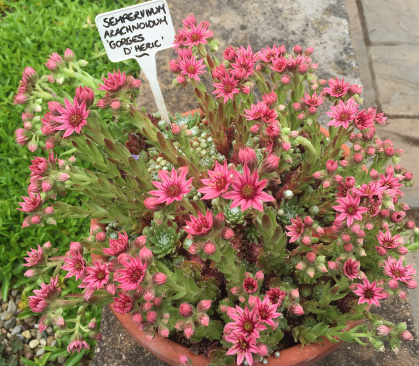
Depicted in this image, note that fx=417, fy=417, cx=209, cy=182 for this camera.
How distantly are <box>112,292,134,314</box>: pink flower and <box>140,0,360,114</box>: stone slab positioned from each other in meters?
1.38

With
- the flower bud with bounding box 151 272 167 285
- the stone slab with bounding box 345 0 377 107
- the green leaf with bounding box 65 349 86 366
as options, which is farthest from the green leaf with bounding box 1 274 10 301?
the stone slab with bounding box 345 0 377 107

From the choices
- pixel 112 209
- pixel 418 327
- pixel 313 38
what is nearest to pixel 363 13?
pixel 313 38

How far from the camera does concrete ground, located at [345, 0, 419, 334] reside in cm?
291

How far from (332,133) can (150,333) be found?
2.99ft

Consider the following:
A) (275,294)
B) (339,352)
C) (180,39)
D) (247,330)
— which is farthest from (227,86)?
(339,352)

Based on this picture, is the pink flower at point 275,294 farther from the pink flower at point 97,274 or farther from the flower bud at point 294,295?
the pink flower at point 97,274

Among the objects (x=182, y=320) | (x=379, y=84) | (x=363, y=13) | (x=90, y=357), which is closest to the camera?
(x=182, y=320)

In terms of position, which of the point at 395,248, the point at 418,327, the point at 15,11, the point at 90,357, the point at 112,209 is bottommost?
the point at 418,327

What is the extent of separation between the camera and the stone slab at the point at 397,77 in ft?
10.0

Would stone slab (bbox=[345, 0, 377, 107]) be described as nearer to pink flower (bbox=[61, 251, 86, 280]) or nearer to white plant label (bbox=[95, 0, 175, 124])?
white plant label (bbox=[95, 0, 175, 124])

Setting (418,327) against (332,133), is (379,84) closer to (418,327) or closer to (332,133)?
(418,327)

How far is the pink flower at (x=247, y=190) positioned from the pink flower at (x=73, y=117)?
19.3 inches

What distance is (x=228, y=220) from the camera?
4.61 ft

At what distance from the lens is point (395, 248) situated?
120 cm
